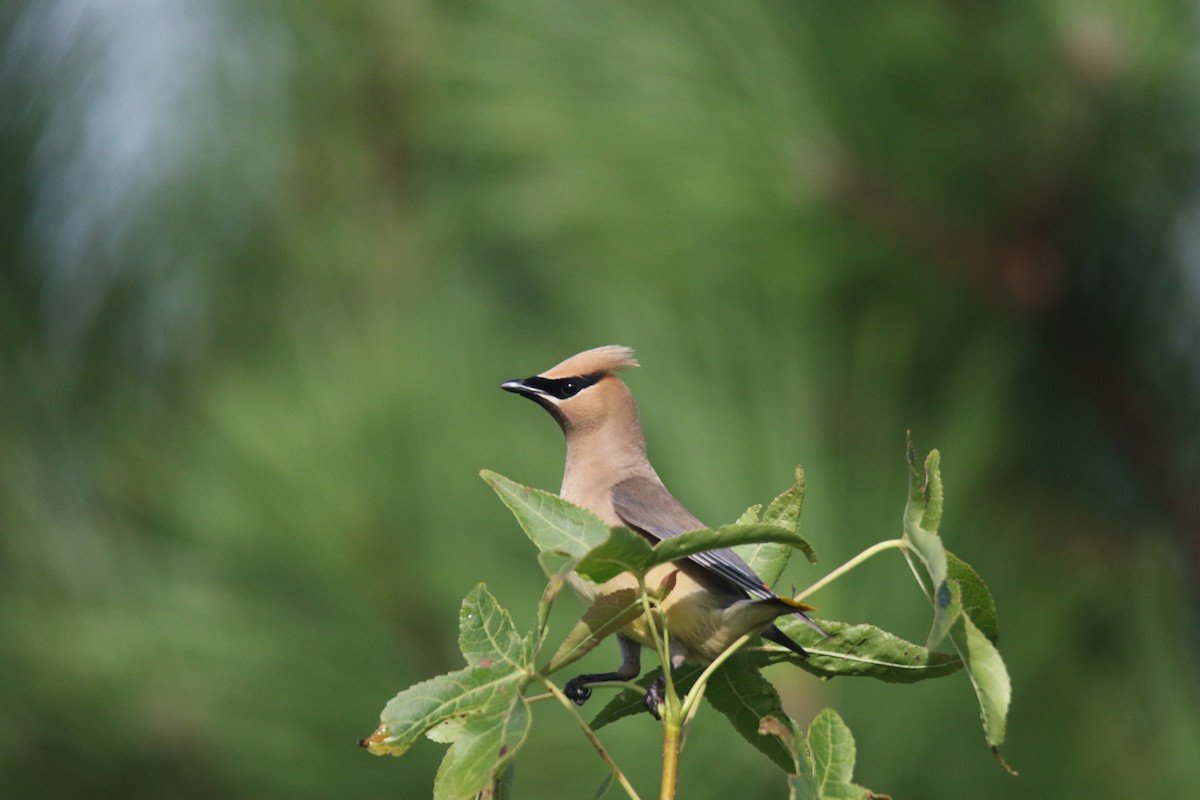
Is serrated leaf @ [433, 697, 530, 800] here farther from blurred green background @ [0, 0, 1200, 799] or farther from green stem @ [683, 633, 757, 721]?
blurred green background @ [0, 0, 1200, 799]

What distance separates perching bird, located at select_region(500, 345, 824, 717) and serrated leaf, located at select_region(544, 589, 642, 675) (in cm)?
2

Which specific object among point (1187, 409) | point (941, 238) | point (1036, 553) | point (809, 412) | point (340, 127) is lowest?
point (1036, 553)

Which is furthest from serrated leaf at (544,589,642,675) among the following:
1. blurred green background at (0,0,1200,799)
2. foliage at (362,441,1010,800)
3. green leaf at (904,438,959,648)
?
blurred green background at (0,0,1200,799)

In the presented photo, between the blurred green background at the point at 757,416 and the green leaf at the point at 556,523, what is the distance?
1544 millimetres

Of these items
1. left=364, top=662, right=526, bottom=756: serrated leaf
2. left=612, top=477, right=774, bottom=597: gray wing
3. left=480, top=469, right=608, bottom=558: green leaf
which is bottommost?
left=364, top=662, right=526, bottom=756: serrated leaf

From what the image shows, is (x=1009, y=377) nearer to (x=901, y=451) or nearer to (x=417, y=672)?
(x=901, y=451)

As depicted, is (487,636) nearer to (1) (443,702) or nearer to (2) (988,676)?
(1) (443,702)

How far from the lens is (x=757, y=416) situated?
3.18 m

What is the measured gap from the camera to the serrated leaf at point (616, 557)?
1.06m

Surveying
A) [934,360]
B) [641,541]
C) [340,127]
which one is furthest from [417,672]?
[340,127]

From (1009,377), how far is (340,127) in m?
Answer: 3.77

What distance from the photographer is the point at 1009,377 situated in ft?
10.6

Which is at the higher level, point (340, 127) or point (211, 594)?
point (340, 127)

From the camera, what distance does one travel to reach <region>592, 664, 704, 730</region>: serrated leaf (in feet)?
4.31
